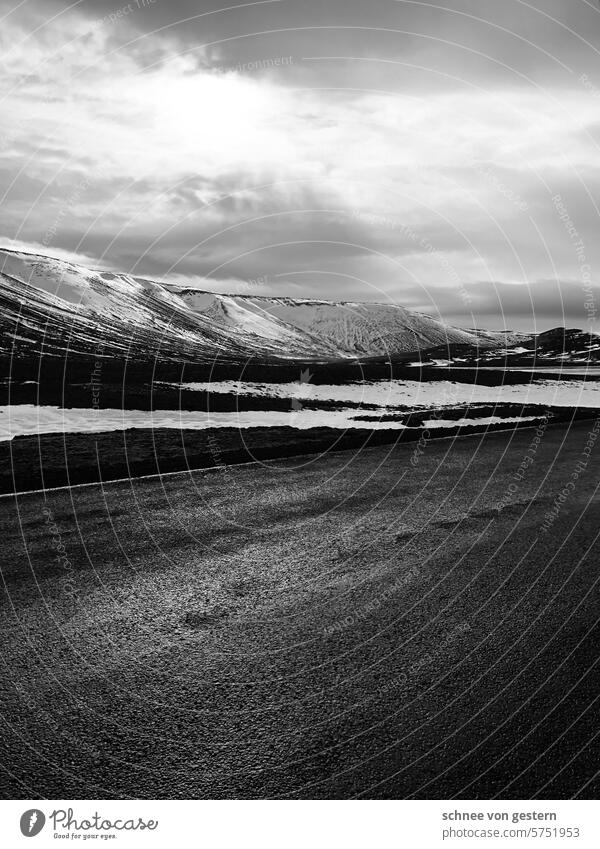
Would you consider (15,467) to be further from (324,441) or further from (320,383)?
(320,383)

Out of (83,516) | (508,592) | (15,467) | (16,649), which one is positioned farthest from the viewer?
(15,467)

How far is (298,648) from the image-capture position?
4.85 meters

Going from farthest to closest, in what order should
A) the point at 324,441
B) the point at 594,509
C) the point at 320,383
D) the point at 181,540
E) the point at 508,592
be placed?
the point at 320,383
the point at 324,441
the point at 594,509
the point at 181,540
the point at 508,592

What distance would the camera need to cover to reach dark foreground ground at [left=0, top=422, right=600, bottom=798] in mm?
3557

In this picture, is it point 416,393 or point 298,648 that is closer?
point 298,648

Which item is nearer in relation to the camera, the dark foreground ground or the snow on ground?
the dark foreground ground

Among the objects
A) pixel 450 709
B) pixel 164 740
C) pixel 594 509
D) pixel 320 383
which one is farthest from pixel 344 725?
pixel 320 383

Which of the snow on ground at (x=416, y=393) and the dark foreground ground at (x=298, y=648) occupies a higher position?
the snow on ground at (x=416, y=393)

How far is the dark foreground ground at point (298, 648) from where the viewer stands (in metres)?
3.56

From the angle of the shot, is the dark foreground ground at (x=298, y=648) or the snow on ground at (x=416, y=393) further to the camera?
the snow on ground at (x=416, y=393)

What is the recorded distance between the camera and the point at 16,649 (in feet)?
15.8

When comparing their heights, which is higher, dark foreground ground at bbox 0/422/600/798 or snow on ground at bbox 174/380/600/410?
snow on ground at bbox 174/380/600/410

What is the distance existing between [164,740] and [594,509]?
6.92m

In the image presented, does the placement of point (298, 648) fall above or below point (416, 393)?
below
